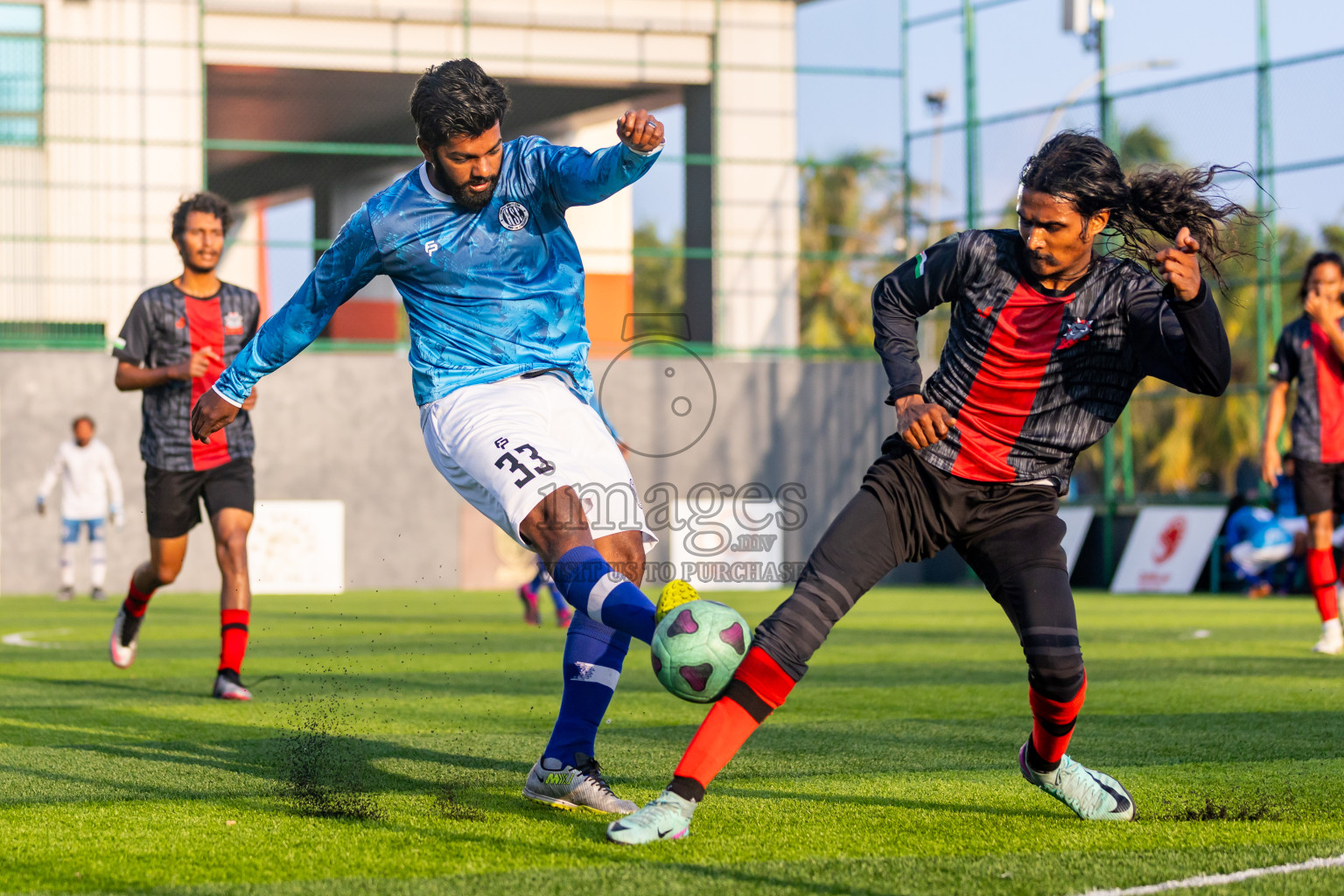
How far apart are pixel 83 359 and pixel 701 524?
8854 mm

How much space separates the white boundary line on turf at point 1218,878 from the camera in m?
3.46

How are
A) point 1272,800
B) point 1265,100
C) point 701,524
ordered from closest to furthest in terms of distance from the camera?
point 1272,800, point 1265,100, point 701,524

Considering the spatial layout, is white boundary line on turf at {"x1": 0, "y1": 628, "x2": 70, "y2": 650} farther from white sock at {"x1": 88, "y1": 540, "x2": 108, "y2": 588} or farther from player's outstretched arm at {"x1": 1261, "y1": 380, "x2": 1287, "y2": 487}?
player's outstretched arm at {"x1": 1261, "y1": 380, "x2": 1287, "y2": 487}

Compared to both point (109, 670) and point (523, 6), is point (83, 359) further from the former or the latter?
point (109, 670)

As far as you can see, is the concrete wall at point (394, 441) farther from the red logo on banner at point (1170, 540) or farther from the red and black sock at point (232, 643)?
the red and black sock at point (232, 643)

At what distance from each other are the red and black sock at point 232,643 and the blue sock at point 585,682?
11.3 feet

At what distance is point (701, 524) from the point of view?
2188 centimetres

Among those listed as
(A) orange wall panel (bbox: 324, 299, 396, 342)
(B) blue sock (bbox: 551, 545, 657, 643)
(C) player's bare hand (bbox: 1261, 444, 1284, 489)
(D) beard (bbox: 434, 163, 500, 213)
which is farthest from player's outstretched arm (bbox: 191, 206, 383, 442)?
(A) orange wall panel (bbox: 324, 299, 396, 342)

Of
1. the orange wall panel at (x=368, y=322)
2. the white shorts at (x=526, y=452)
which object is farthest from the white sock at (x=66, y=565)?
the white shorts at (x=526, y=452)

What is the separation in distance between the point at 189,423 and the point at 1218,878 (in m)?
5.82

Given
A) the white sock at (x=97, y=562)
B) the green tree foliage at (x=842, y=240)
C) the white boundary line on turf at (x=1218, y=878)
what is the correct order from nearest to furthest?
the white boundary line on turf at (x=1218, y=878) < the white sock at (x=97, y=562) < the green tree foliage at (x=842, y=240)

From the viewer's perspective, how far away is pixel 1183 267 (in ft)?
12.6

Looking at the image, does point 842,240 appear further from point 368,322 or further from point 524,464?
point 524,464

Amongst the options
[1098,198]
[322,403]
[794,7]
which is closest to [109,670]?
[1098,198]
